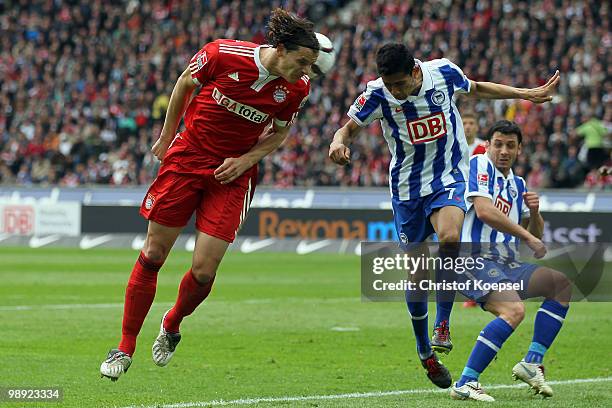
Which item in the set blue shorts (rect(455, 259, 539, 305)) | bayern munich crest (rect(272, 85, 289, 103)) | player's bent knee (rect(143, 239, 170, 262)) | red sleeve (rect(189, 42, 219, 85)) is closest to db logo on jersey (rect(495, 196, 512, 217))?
blue shorts (rect(455, 259, 539, 305))

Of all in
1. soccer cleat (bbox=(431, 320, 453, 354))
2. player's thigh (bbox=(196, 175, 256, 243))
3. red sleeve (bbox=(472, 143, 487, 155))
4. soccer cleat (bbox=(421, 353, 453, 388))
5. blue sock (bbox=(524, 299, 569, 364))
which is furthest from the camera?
red sleeve (bbox=(472, 143, 487, 155))

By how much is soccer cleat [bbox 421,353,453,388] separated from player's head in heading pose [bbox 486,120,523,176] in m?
1.58

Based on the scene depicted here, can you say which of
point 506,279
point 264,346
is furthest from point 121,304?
point 506,279

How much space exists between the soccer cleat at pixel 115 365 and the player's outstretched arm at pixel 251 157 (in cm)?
137

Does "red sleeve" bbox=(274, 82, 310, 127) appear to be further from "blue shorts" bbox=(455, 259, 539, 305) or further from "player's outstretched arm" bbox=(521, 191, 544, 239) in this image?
"player's outstretched arm" bbox=(521, 191, 544, 239)

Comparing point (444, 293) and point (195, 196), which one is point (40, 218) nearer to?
point (444, 293)

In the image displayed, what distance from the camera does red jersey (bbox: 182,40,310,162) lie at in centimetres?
812

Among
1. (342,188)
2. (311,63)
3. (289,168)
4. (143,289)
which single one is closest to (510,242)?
(311,63)

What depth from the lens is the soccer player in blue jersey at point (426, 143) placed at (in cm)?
842

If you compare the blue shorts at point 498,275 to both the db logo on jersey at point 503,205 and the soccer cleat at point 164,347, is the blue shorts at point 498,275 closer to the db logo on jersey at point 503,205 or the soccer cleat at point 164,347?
the db logo on jersey at point 503,205

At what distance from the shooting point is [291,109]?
8367 mm

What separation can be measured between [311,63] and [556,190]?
52.9ft

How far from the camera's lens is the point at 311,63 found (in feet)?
26.2

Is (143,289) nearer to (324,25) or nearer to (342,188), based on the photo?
(342,188)
